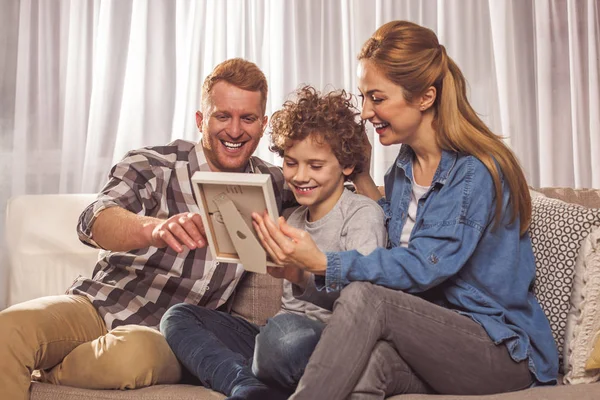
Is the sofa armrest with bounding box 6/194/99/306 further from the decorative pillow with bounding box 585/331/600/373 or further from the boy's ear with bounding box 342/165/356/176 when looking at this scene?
the decorative pillow with bounding box 585/331/600/373

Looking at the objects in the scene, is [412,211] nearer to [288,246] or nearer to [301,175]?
[301,175]

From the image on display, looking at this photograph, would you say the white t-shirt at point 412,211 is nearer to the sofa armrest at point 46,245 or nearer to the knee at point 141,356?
the knee at point 141,356

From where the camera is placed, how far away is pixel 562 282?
5.84 ft

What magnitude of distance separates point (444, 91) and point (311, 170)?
38 cm

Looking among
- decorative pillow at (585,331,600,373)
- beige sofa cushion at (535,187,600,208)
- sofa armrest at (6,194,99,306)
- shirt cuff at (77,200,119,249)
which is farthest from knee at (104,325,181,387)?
sofa armrest at (6,194,99,306)

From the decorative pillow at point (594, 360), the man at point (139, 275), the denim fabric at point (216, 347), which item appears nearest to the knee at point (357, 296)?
the denim fabric at point (216, 347)

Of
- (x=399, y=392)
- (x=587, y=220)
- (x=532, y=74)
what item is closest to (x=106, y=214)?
(x=399, y=392)

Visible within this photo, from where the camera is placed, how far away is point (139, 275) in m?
2.15

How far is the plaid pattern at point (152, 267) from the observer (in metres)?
2.10

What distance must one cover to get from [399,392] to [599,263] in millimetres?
543

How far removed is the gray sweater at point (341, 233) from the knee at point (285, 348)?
2.9 inches

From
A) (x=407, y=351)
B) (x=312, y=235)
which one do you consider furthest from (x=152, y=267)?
(x=407, y=351)

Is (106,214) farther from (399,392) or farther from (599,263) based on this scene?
(599,263)

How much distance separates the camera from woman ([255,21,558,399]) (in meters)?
1.54
